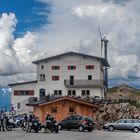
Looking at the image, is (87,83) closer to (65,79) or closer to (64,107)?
(65,79)

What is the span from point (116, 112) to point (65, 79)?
21.7 m

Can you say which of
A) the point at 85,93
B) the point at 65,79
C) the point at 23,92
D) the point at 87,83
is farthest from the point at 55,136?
the point at 23,92

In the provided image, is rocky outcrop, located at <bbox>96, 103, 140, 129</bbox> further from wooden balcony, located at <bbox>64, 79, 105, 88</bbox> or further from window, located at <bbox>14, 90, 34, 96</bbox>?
window, located at <bbox>14, 90, 34, 96</bbox>

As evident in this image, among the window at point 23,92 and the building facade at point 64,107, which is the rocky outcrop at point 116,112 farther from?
the window at point 23,92

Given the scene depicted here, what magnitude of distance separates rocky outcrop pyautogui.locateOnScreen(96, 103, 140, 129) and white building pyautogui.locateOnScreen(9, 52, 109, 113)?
17257 mm

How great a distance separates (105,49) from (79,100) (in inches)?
1160

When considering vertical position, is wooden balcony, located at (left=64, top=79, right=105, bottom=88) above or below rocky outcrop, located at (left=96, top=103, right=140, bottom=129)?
above

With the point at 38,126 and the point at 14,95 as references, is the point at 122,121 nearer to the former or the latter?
the point at 38,126

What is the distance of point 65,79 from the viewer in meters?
90.4

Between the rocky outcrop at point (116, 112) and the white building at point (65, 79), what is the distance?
17.3 metres

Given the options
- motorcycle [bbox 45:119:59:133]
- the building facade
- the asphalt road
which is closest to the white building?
the building facade

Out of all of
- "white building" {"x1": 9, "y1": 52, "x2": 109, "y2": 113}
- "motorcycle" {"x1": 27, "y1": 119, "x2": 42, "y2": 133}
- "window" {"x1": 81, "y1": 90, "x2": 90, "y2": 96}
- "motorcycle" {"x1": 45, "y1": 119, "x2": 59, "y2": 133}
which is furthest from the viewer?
"white building" {"x1": 9, "y1": 52, "x2": 109, "y2": 113}

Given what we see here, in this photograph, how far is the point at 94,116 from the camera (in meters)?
69.4

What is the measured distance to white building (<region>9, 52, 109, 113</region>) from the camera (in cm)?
8900
